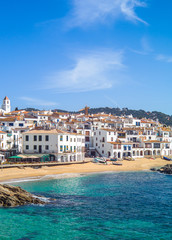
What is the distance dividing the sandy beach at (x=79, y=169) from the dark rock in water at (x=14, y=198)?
1478 cm

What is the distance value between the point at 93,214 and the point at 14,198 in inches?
447

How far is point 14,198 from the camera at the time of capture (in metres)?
39.5

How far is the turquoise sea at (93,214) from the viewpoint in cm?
2859

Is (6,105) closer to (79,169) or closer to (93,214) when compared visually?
(79,169)

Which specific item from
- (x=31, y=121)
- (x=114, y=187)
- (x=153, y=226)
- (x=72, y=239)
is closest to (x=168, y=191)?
(x=114, y=187)

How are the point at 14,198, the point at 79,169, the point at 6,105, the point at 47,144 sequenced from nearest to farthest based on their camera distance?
the point at 14,198, the point at 79,169, the point at 47,144, the point at 6,105

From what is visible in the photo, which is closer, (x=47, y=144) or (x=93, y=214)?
(x=93, y=214)

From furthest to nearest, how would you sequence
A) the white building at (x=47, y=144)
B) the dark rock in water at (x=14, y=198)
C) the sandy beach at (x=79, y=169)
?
the white building at (x=47, y=144) < the sandy beach at (x=79, y=169) < the dark rock in water at (x=14, y=198)

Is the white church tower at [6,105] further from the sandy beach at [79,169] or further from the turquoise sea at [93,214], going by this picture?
the turquoise sea at [93,214]

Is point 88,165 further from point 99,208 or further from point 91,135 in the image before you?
point 99,208

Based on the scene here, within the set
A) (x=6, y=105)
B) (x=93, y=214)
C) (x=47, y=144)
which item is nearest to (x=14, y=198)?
(x=93, y=214)

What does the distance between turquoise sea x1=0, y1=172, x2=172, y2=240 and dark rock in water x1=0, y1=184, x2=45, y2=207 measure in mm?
1727

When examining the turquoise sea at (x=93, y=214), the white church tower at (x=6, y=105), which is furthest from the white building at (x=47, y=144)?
the white church tower at (x=6, y=105)

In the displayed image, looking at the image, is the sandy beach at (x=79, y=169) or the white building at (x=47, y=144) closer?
the sandy beach at (x=79, y=169)
